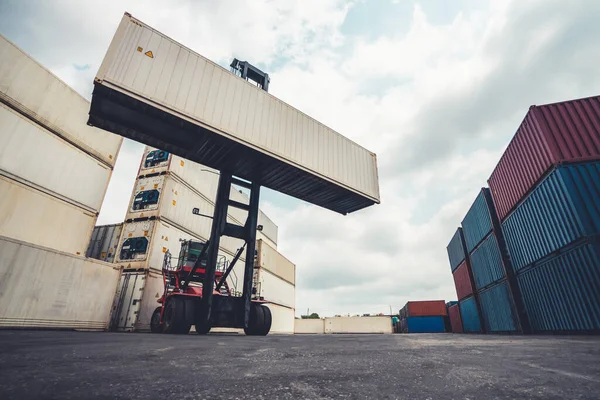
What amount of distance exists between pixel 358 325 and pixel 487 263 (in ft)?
102

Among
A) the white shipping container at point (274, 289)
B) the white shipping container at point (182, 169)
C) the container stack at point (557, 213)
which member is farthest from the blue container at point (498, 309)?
the white shipping container at point (182, 169)

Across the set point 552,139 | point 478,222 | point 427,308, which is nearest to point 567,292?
point 552,139

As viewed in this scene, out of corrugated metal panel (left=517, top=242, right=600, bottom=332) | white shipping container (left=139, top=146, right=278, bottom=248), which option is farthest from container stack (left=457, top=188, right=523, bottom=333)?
white shipping container (left=139, top=146, right=278, bottom=248)

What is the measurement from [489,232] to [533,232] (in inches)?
151

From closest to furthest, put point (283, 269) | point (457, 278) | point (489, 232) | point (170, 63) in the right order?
1. point (170, 63)
2. point (489, 232)
3. point (457, 278)
4. point (283, 269)

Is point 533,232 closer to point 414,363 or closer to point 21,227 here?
point 414,363

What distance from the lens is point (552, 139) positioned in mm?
8930

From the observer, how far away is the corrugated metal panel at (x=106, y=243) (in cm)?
1259

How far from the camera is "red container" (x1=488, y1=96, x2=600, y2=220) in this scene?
28.2 ft

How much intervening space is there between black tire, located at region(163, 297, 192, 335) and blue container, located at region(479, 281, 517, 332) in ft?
41.8

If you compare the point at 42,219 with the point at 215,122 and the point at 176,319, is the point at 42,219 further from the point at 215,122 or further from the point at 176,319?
the point at 215,122

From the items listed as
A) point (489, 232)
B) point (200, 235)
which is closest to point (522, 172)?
point (489, 232)

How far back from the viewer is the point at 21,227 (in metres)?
8.45

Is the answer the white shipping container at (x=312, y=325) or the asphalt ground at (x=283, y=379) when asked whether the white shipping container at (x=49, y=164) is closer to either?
the asphalt ground at (x=283, y=379)
